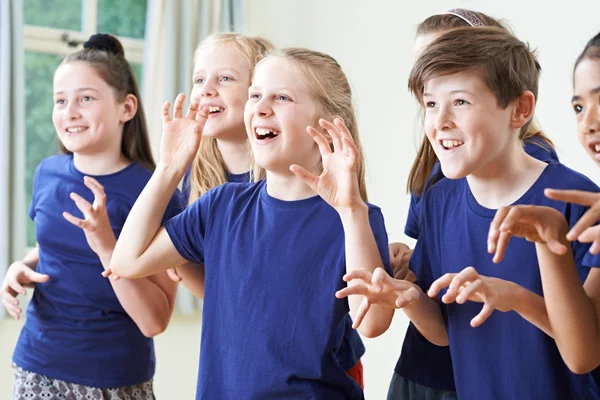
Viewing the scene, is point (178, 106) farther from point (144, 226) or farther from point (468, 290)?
point (468, 290)

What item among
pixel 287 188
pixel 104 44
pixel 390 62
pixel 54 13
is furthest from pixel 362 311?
pixel 54 13

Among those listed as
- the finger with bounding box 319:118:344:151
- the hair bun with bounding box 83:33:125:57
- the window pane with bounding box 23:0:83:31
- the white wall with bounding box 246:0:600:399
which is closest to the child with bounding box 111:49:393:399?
the finger with bounding box 319:118:344:151

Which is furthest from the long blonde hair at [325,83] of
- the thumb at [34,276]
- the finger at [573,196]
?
the thumb at [34,276]

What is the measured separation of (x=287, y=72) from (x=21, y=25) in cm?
234

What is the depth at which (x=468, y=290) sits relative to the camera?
132 cm

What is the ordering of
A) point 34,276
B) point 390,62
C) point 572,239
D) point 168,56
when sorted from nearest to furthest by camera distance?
point 572,239 < point 34,276 < point 390,62 < point 168,56

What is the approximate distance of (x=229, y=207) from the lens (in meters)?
1.80

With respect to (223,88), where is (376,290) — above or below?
below

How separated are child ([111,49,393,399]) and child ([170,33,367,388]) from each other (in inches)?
9.6

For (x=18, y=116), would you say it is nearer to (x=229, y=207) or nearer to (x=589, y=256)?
(x=229, y=207)

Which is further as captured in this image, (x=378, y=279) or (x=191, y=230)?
(x=191, y=230)

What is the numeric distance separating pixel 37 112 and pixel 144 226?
2402 mm

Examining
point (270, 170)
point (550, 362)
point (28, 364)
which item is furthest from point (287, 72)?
point (28, 364)

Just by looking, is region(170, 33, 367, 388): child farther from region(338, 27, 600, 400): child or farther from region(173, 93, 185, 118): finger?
region(338, 27, 600, 400): child
